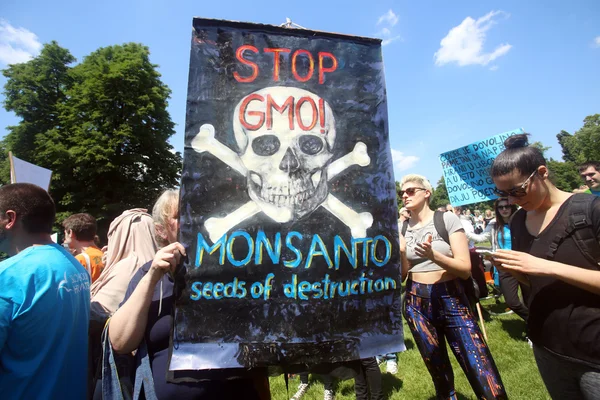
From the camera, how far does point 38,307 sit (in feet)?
5.08

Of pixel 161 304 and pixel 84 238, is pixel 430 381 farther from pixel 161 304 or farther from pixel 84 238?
pixel 84 238

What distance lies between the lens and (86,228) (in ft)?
11.3

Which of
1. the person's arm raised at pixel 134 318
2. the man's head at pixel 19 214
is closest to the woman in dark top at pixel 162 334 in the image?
the person's arm raised at pixel 134 318

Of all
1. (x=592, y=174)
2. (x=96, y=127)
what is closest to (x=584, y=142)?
(x=592, y=174)

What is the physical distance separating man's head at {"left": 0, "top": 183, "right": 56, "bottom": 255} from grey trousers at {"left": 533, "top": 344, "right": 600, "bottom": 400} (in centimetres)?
271

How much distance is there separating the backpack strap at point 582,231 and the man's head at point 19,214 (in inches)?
103

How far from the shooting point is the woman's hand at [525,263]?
1.57m

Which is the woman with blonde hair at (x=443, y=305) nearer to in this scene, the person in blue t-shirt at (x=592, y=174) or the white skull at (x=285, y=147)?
the white skull at (x=285, y=147)

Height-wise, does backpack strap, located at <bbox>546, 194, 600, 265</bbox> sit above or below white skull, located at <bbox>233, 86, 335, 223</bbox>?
below

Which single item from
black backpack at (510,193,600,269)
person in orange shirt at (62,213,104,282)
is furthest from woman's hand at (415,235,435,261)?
person in orange shirt at (62,213,104,282)

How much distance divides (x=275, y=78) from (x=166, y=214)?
887mm

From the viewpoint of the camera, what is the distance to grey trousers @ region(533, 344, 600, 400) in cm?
154

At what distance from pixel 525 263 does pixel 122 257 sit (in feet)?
7.90

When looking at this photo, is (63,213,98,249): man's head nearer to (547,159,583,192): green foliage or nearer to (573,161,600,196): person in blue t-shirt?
(573,161,600,196): person in blue t-shirt
